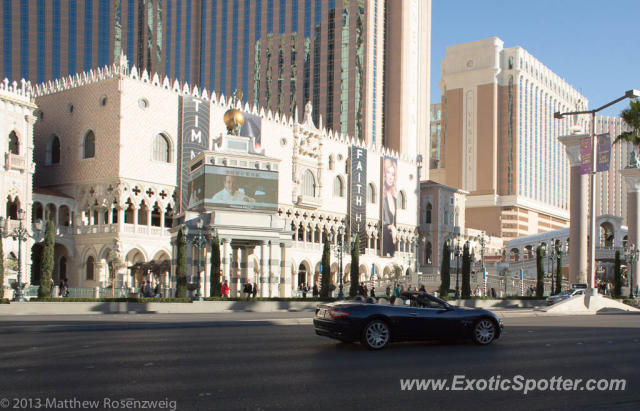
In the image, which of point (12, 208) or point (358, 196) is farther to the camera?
point (358, 196)

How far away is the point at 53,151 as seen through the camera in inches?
2393

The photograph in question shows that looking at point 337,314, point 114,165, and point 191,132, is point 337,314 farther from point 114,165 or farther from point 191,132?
point 191,132

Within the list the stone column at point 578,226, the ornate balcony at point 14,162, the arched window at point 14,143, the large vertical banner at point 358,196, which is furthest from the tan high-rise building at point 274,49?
the stone column at point 578,226

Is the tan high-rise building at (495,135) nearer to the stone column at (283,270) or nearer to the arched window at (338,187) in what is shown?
the arched window at (338,187)

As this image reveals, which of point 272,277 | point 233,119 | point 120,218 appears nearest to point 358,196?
point 120,218

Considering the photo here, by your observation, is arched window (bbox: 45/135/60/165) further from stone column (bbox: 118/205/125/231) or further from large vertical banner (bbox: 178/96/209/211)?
large vertical banner (bbox: 178/96/209/211)

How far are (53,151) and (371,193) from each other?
33.5m

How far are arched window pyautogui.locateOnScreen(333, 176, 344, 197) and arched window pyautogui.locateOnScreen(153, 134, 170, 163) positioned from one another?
68.6ft

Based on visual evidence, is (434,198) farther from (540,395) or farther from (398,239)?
(540,395)

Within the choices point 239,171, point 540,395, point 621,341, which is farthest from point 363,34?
point 540,395

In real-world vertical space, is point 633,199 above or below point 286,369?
above

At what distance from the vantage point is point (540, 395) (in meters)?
9.39

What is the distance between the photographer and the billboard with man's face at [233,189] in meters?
42.8

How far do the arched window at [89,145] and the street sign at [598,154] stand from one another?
37656 mm
